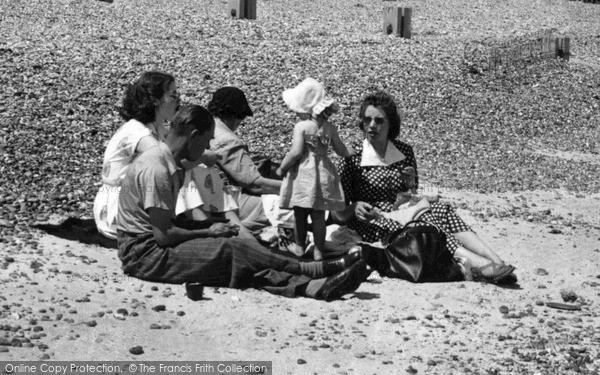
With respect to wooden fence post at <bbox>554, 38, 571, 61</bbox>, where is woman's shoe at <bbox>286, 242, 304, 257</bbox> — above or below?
below

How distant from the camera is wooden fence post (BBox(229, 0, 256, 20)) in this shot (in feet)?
60.4

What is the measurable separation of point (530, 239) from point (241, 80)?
18.9ft

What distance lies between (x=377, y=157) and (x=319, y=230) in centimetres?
84

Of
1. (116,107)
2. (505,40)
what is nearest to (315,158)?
(116,107)

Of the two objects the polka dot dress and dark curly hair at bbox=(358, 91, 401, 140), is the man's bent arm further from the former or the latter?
dark curly hair at bbox=(358, 91, 401, 140)

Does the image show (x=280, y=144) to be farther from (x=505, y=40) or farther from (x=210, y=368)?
(x=505, y=40)

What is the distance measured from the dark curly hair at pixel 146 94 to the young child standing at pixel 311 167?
88cm

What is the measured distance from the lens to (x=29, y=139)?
11078 mm

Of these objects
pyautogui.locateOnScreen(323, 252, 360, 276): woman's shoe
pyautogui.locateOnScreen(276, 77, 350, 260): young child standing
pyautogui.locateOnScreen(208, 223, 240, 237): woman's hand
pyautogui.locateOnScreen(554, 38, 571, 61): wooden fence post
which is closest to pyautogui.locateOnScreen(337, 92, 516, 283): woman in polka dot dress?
pyautogui.locateOnScreen(276, 77, 350, 260): young child standing

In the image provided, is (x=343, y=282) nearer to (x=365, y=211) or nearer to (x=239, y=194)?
(x=365, y=211)

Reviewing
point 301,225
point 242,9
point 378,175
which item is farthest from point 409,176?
point 242,9

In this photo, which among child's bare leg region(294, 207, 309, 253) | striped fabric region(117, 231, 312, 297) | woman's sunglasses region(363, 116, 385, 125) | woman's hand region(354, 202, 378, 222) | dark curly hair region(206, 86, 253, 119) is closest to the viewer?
striped fabric region(117, 231, 312, 297)

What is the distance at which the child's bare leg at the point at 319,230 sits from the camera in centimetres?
813

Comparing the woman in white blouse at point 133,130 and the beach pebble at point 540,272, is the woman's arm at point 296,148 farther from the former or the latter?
the beach pebble at point 540,272
